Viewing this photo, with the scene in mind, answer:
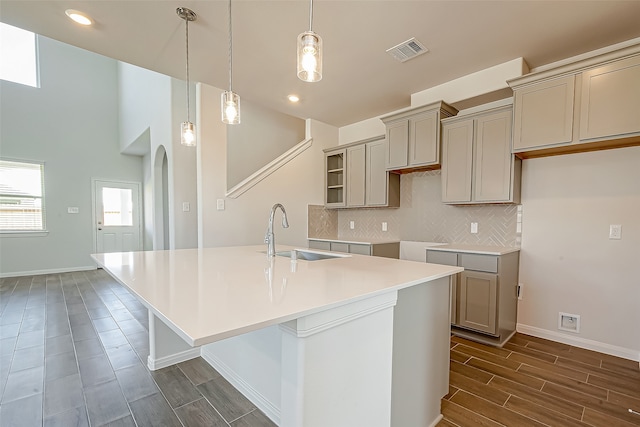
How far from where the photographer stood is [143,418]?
1665mm

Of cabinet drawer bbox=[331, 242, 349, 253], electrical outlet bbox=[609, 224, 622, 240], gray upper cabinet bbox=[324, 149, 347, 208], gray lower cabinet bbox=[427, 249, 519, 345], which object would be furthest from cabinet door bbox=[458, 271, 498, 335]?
gray upper cabinet bbox=[324, 149, 347, 208]

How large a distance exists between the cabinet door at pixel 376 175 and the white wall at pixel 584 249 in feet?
5.05

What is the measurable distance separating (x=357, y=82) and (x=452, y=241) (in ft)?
7.16

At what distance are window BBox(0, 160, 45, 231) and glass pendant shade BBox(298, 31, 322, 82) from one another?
22.5ft

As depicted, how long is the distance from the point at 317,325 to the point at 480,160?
2.69m

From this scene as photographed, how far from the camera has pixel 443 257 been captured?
2.85 m

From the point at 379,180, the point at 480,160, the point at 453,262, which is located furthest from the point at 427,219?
the point at 480,160

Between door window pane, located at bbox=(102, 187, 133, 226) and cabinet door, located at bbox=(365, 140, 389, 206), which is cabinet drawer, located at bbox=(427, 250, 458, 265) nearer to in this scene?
cabinet door, located at bbox=(365, 140, 389, 206)

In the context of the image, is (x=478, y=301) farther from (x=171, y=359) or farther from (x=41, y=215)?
(x=41, y=215)

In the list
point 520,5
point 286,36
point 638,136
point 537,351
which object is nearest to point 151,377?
point 286,36

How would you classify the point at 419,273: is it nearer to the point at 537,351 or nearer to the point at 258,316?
the point at 258,316

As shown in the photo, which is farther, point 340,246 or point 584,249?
point 340,246

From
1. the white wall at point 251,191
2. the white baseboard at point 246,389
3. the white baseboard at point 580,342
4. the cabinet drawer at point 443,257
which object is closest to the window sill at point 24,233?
the white wall at point 251,191

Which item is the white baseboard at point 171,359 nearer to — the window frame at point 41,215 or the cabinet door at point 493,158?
the cabinet door at point 493,158
